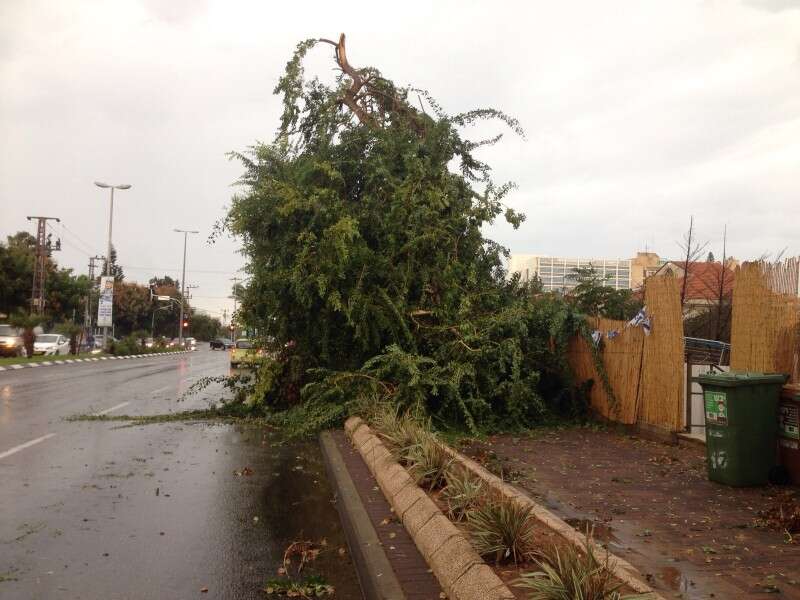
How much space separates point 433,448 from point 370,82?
36.4ft

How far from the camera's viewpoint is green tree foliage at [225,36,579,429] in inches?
496

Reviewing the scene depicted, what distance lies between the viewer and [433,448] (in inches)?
281

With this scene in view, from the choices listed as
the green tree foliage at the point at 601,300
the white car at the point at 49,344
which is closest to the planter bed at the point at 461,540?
the green tree foliage at the point at 601,300

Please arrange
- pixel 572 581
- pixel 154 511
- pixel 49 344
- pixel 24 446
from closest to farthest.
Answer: pixel 572 581, pixel 154 511, pixel 24 446, pixel 49 344

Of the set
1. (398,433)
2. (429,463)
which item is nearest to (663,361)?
(398,433)

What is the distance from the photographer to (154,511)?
703 cm

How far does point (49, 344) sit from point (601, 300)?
3934 cm

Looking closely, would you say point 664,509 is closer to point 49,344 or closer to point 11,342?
point 11,342

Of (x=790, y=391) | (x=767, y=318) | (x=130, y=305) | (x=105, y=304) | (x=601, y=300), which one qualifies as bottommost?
(x=790, y=391)

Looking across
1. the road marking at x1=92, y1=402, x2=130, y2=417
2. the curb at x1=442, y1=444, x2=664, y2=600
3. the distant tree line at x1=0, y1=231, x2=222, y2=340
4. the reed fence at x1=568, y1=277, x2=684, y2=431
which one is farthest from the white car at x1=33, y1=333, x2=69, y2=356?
the curb at x1=442, y1=444, x2=664, y2=600

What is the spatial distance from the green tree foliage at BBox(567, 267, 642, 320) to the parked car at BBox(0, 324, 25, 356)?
3412cm

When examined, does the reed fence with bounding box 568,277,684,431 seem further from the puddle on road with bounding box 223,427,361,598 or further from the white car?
the white car

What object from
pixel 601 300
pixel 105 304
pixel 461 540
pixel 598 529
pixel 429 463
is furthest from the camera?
A: pixel 105 304

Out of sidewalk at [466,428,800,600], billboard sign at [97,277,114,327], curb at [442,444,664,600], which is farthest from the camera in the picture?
billboard sign at [97,277,114,327]
